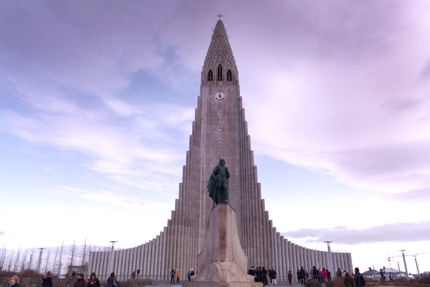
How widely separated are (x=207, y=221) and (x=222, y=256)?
2432 centimetres

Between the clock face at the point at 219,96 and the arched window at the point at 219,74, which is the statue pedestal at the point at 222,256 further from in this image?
the arched window at the point at 219,74

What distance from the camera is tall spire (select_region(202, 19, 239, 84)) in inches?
1770

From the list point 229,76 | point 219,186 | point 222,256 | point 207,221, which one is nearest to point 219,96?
point 229,76

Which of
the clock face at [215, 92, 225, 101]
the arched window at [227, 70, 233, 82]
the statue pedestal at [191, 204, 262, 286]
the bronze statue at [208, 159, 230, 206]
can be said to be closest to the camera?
the statue pedestal at [191, 204, 262, 286]

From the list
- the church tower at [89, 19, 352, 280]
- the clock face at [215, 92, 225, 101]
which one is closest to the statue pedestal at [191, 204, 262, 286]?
the church tower at [89, 19, 352, 280]

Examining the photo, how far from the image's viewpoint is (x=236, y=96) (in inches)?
1694

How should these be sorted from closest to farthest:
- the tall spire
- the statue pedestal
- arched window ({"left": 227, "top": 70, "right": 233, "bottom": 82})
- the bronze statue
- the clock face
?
the statue pedestal, the bronze statue, the clock face, arched window ({"left": 227, "top": 70, "right": 233, "bottom": 82}), the tall spire

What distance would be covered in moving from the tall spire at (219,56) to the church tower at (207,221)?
5.49m

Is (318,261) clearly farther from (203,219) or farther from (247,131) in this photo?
(247,131)

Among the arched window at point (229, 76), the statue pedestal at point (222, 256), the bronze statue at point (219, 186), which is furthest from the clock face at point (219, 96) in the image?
the statue pedestal at point (222, 256)

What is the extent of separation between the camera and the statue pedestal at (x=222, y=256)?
11945 mm

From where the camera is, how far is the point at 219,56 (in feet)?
151

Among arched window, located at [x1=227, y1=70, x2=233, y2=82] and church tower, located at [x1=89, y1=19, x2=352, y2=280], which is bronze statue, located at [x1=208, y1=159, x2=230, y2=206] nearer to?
church tower, located at [x1=89, y1=19, x2=352, y2=280]

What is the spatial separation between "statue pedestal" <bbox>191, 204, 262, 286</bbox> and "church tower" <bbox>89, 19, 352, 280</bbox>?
72.8 feet
